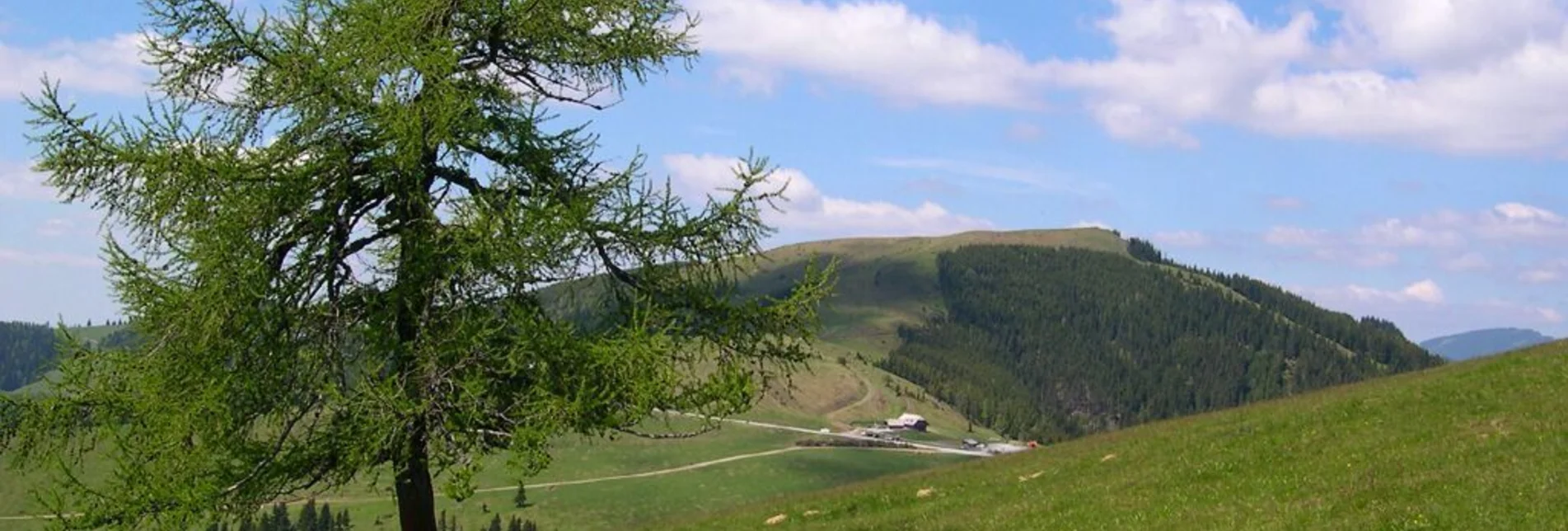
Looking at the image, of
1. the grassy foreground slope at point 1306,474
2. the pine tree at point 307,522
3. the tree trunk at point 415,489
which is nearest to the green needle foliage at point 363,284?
the tree trunk at point 415,489

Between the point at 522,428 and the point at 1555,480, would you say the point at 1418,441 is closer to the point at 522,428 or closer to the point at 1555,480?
the point at 1555,480

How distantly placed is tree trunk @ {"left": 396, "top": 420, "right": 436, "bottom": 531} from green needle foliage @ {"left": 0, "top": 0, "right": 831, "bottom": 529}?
3 centimetres

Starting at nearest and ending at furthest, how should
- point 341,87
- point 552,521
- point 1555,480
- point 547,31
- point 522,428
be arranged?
point 522,428 → point 341,87 → point 547,31 → point 1555,480 → point 552,521

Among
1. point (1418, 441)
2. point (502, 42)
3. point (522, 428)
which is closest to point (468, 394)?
point (522, 428)

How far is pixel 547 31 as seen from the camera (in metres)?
16.5

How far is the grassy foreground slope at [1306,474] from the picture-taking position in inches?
836

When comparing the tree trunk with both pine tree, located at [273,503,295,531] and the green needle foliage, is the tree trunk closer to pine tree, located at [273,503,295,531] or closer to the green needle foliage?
the green needle foliage

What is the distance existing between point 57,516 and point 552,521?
160544 mm

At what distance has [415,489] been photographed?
1673 centimetres

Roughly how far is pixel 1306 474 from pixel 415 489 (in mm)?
18417

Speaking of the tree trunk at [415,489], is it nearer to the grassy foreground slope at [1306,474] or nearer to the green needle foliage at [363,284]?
the green needle foliage at [363,284]

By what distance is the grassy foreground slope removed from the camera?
69.7 feet

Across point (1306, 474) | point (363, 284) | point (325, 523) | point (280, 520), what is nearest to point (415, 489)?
point (363, 284)

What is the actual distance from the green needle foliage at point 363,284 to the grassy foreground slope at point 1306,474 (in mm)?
11269
